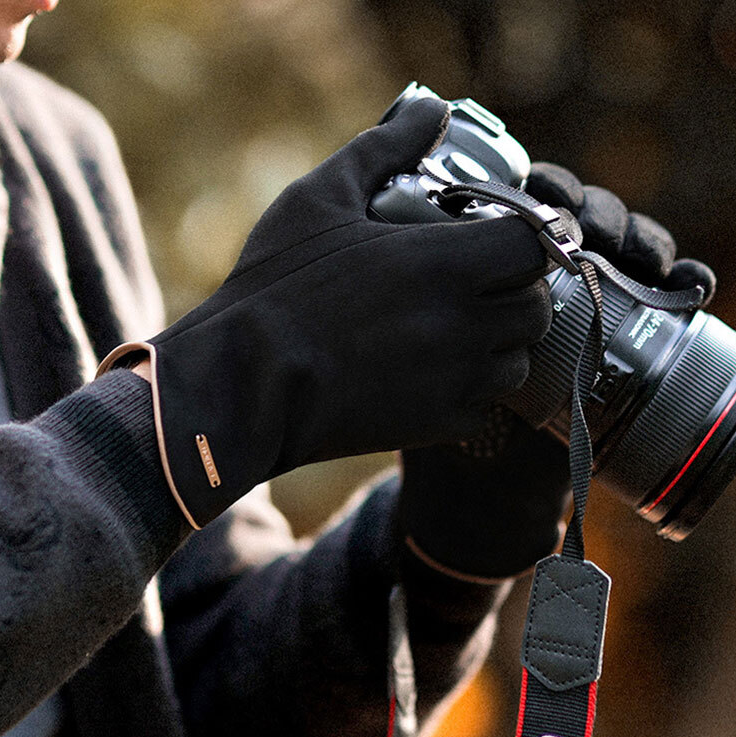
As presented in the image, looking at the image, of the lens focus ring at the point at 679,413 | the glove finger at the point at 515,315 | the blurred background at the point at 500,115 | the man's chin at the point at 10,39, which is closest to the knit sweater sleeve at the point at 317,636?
the lens focus ring at the point at 679,413

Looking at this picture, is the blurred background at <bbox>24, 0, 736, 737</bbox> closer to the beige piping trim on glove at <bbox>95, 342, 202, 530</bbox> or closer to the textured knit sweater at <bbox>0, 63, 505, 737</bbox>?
the textured knit sweater at <bbox>0, 63, 505, 737</bbox>

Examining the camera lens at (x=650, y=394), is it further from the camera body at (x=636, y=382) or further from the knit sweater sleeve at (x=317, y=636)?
the knit sweater sleeve at (x=317, y=636)

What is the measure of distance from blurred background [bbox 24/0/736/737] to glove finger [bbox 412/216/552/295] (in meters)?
1.09

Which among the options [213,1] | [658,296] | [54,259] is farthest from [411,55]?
[658,296]

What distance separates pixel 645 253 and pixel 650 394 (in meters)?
0.12

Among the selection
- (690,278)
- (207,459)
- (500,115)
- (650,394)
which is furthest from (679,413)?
(500,115)

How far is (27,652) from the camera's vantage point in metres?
0.58

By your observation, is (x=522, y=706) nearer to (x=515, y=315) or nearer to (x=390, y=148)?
(x=515, y=315)

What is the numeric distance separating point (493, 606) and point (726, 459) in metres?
0.33

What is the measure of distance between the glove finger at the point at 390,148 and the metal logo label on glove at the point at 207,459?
0.21 m

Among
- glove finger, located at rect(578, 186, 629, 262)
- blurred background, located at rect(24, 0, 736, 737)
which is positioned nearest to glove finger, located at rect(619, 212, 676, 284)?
glove finger, located at rect(578, 186, 629, 262)

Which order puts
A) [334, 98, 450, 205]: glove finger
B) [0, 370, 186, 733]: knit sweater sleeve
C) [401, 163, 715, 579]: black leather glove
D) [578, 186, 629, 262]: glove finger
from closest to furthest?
[0, 370, 186, 733]: knit sweater sleeve → [334, 98, 450, 205]: glove finger → [578, 186, 629, 262]: glove finger → [401, 163, 715, 579]: black leather glove

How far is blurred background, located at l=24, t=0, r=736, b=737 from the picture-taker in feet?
5.36

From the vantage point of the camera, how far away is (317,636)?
0.97 meters
